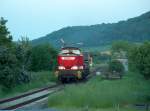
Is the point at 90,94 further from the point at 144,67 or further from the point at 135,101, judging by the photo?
the point at 144,67

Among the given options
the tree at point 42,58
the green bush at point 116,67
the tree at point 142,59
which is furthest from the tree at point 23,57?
the green bush at point 116,67

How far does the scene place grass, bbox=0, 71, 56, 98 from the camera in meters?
35.5

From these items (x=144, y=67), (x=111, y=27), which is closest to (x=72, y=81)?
(x=144, y=67)

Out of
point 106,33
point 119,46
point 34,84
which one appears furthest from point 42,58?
point 106,33

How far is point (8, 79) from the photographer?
35.5 m

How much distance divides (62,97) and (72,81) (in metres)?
22.0

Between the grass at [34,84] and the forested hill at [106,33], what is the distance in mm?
67901

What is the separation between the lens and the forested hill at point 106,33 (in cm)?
12175

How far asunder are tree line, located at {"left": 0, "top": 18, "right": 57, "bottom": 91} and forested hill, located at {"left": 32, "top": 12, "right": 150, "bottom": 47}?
58709 mm

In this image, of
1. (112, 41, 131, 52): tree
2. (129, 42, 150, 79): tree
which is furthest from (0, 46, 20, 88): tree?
(112, 41, 131, 52): tree

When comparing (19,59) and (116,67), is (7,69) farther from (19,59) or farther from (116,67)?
(116,67)

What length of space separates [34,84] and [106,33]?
327 ft

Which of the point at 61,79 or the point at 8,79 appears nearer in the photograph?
the point at 8,79

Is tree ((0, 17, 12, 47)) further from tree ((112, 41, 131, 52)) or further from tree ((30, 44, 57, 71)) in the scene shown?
tree ((112, 41, 131, 52))
